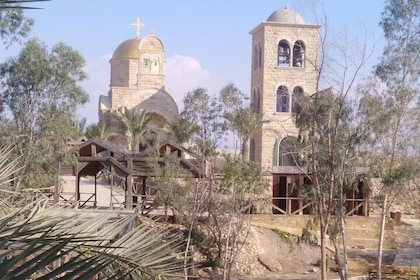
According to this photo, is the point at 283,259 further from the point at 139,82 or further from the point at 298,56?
the point at 139,82

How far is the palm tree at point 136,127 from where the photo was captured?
3588 cm

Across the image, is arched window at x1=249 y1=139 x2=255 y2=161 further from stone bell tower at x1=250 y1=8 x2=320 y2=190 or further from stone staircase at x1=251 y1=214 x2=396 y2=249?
stone staircase at x1=251 y1=214 x2=396 y2=249

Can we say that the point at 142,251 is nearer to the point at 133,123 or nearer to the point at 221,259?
the point at 221,259

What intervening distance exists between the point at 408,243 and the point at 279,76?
33.5 ft

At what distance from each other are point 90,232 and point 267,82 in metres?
27.3

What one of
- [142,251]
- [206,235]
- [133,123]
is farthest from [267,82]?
[142,251]

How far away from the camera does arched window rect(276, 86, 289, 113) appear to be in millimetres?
29875

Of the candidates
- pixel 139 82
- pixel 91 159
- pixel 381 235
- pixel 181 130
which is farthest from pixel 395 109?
pixel 139 82

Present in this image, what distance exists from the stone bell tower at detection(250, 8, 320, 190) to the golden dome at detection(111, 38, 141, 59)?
1189cm

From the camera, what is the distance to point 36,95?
18922 mm

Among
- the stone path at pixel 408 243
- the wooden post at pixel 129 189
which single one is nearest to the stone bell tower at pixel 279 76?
the stone path at pixel 408 243

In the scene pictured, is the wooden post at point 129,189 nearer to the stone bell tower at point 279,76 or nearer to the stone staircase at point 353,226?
the stone staircase at point 353,226

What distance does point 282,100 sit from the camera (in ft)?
101

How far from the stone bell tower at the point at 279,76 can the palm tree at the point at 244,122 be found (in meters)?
0.67
